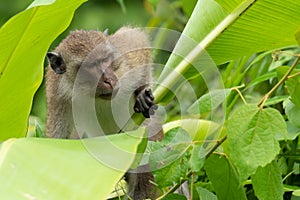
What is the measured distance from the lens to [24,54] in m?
1.23

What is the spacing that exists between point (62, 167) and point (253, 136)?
0.35m

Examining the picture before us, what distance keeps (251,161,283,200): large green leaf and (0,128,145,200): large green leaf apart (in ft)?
0.75

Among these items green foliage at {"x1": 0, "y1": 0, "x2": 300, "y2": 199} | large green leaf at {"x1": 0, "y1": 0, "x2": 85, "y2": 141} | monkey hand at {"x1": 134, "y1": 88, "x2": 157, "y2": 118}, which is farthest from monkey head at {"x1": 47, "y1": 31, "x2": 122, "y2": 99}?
large green leaf at {"x1": 0, "y1": 0, "x2": 85, "y2": 141}

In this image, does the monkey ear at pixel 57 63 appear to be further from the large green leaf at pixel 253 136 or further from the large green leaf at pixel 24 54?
the large green leaf at pixel 253 136

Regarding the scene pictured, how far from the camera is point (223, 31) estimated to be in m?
1.41

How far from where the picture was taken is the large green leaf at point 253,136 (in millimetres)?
1104

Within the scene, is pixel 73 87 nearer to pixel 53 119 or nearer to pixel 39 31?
pixel 53 119

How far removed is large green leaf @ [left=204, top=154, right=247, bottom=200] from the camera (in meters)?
1.26

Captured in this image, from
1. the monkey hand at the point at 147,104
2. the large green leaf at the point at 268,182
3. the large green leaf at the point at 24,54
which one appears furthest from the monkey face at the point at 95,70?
the large green leaf at the point at 268,182

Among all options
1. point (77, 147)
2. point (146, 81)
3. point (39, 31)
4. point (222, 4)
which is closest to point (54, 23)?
point (39, 31)

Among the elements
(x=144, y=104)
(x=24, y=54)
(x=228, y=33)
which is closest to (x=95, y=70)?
(x=144, y=104)

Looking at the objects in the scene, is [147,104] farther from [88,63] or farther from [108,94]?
[88,63]

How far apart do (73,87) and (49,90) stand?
14 centimetres

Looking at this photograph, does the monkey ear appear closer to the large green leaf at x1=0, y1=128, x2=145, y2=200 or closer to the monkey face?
the monkey face
